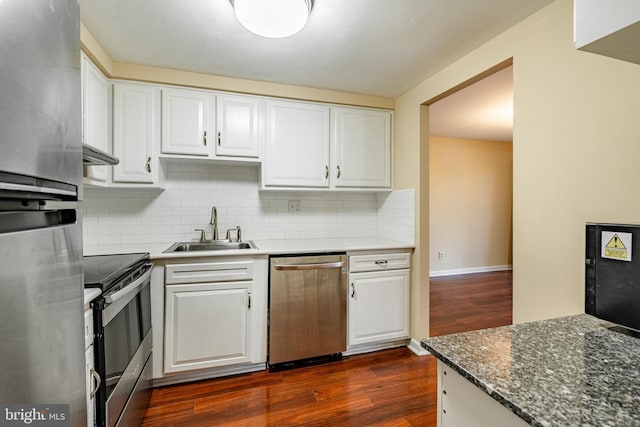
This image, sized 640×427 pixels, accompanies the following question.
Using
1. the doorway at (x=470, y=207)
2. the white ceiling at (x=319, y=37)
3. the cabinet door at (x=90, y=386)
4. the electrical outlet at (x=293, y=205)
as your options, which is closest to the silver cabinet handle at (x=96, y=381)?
the cabinet door at (x=90, y=386)

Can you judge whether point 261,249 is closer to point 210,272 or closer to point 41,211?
point 210,272

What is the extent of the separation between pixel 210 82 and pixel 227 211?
3.53 ft

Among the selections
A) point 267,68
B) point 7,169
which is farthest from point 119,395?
point 267,68

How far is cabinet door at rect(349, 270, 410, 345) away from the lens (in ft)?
7.64

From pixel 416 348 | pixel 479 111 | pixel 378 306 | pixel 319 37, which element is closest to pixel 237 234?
pixel 378 306

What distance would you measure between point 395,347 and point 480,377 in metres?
2.06

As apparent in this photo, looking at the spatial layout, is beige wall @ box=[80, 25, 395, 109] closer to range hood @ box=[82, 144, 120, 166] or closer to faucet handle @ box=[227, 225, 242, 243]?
range hood @ box=[82, 144, 120, 166]

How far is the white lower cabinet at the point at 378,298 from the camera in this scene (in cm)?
233

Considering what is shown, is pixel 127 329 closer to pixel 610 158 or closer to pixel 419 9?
pixel 419 9

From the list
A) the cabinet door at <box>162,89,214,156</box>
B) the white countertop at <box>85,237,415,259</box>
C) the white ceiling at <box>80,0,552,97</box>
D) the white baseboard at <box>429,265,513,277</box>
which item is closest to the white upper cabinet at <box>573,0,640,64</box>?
the white ceiling at <box>80,0,552,97</box>

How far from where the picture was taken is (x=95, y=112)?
1862mm

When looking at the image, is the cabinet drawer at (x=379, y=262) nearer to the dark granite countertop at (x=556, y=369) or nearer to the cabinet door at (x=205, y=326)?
the cabinet door at (x=205, y=326)

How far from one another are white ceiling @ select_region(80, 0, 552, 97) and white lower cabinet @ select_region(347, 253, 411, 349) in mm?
1485

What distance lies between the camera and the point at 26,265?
0.59 meters
